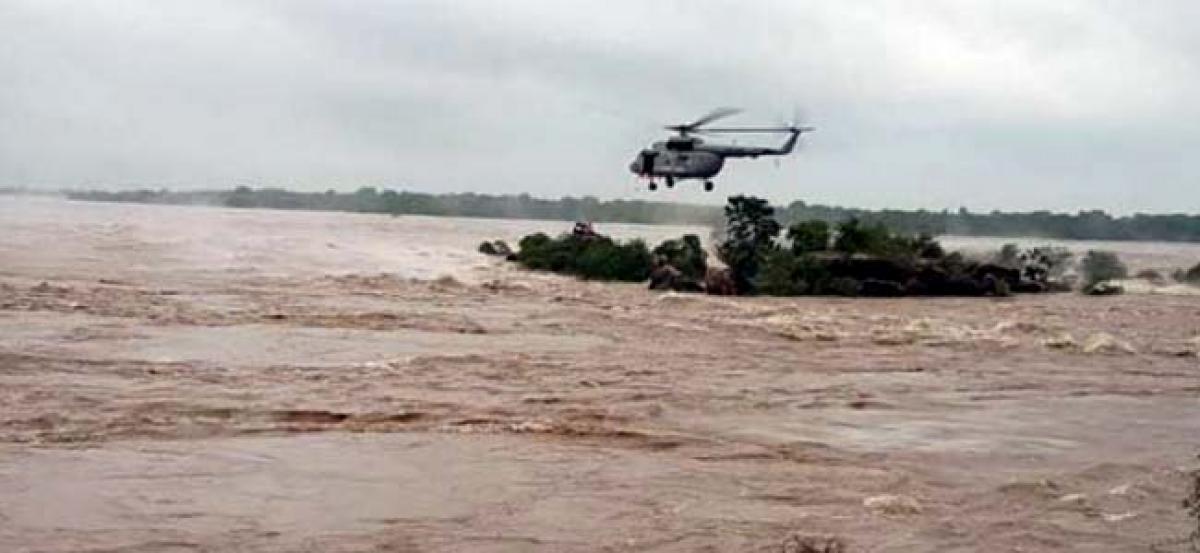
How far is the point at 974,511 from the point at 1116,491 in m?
2.03

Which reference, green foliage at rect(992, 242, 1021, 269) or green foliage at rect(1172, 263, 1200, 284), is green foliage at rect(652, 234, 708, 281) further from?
green foliage at rect(1172, 263, 1200, 284)

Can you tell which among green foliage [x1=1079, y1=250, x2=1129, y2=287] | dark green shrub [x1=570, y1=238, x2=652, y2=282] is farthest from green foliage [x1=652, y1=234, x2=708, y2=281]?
green foliage [x1=1079, y1=250, x2=1129, y2=287]

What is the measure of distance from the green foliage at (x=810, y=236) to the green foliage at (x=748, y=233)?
2.42ft

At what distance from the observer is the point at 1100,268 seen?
6184 centimetres

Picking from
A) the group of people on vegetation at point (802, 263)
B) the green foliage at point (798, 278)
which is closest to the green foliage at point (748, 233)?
the group of people on vegetation at point (802, 263)

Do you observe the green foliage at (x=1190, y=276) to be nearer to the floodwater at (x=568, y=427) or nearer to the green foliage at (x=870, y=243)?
the green foliage at (x=870, y=243)

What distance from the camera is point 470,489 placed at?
13836 millimetres

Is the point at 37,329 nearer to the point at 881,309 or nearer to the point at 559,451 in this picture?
the point at 559,451

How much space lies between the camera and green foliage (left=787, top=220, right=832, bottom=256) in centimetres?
4869

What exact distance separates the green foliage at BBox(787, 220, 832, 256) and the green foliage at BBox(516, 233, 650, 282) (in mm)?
4910

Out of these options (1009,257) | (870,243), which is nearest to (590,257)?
(870,243)

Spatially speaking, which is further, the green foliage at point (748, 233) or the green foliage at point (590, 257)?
the green foliage at point (590, 257)

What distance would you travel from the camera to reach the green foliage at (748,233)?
48.3 meters

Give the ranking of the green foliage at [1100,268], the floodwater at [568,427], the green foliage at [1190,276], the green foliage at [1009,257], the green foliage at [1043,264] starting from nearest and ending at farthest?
the floodwater at [568,427] < the green foliage at [1043,264] < the green foliage at [1100,268] < the green foliage at [1009,257] < the green foliage at [1190,276]
